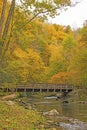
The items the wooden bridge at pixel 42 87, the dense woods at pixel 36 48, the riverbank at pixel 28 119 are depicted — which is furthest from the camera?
the wooden bridge at pixel 42 87

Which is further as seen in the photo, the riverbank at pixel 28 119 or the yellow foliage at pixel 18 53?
the yellow foliage at pixel 18 53

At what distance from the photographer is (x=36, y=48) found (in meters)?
65.6

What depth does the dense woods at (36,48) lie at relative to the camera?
15.5 m

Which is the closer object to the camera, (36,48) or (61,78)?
(61,78)

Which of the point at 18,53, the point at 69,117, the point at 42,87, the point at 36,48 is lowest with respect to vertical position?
the point at 69,117

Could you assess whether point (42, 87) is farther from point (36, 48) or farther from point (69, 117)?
point (69, 117)

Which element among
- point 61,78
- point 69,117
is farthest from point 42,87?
point 69,117

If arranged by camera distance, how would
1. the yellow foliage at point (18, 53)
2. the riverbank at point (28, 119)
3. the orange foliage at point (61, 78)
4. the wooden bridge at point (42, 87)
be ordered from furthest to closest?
the orange foliage at point (61, 78)
the wooden bridge at point (42, 87)
the yellow foliage at point (18, 53)
the riverbank at point (28, 119)

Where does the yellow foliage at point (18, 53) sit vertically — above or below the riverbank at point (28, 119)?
above

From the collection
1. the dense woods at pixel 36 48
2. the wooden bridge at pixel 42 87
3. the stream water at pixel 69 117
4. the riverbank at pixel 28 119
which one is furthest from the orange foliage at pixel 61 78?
the riverbank at pixel 28 119

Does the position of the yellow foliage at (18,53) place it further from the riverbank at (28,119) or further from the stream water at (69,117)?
the riverbank at (28,119)

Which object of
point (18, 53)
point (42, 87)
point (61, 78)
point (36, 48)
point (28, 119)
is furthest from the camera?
point (36, 48)

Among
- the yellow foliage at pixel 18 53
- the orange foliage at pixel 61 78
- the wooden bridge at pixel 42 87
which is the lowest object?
the wooden bridge at pixel 42 87

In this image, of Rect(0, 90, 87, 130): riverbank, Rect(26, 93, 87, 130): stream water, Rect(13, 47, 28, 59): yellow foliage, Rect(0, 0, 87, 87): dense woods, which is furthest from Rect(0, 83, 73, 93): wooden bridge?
Rect(0, 90, 87, 130): riverbank
